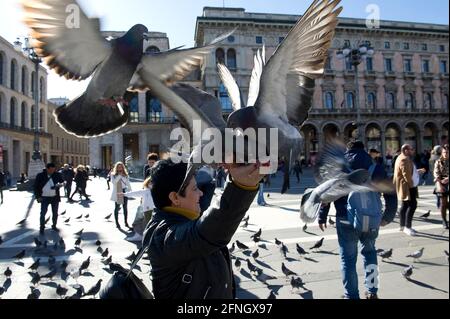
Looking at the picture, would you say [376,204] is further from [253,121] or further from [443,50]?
[443,50]

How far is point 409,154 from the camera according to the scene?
7402 millimetres

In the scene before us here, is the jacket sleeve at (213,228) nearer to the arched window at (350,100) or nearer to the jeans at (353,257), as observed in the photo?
the jeans at (353,257)

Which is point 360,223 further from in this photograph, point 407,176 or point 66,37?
point 407,176

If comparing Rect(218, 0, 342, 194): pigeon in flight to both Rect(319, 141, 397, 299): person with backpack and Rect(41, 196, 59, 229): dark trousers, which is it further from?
Rect(41, 196, 59, 229): dark trousers

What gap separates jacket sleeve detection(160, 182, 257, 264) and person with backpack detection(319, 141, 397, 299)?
2.68 m

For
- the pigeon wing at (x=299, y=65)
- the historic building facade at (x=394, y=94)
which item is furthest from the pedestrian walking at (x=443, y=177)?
the historic building facade at (x=394, y=94)

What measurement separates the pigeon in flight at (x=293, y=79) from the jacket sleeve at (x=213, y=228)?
277 millimetres

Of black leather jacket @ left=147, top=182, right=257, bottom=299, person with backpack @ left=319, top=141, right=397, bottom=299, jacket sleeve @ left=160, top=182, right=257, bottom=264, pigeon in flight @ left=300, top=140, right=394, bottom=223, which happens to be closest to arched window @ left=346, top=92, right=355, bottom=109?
person with backpack @ left=319, top=141, right=397, bottom=299

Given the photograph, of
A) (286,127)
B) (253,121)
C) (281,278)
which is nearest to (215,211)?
(253,121)

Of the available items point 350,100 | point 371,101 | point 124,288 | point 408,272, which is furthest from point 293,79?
point 371,101

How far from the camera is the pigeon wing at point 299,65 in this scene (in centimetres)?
138

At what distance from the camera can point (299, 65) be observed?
1575 millimetres

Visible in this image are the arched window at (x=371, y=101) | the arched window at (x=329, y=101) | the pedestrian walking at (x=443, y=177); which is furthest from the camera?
the arched window at (x=371, y=101)

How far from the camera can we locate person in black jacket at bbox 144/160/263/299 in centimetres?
114
